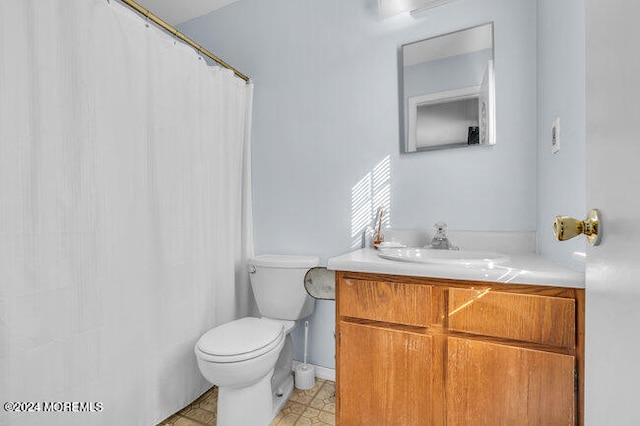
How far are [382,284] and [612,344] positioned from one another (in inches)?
28.5

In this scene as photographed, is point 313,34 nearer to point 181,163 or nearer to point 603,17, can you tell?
point 181,163

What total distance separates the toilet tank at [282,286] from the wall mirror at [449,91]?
A: 2.89ft

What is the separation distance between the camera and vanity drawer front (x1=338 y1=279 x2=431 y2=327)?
1050 mm

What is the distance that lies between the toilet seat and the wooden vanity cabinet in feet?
1.09

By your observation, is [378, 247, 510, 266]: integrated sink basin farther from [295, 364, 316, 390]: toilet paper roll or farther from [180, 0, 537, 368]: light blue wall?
[295, 364, 316, 390]: toilet paper roll

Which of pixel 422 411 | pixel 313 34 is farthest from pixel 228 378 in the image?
pixel 313 34

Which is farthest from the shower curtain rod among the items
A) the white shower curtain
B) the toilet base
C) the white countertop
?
the toilet base

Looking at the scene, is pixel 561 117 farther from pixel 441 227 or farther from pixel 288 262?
pixel 288 262

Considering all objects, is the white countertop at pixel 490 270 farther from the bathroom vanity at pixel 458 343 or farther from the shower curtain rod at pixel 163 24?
the shower curtain rod at pixel 163 24

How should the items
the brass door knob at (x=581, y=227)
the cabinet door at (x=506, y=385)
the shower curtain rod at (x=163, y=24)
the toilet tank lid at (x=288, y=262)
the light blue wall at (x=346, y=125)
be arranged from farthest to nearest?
1. the toilet tank lid at (x=288, y=262)
2. the light blue wall at (x=346, y=125)
3. the shower curtain rod at (x=163, y=24)
4. the cabinet door at (x=506, y=385)
5. the brass door knob at (x=581, y=227)

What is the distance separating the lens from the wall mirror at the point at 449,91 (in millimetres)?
1427

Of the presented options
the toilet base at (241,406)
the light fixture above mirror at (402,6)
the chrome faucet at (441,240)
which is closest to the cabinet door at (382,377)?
the toilet base at (241,406)

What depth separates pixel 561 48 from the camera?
40.8 inches

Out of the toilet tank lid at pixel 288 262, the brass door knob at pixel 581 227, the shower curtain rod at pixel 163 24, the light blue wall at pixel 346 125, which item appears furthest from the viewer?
the toilet tank lid at pixel 288 262
